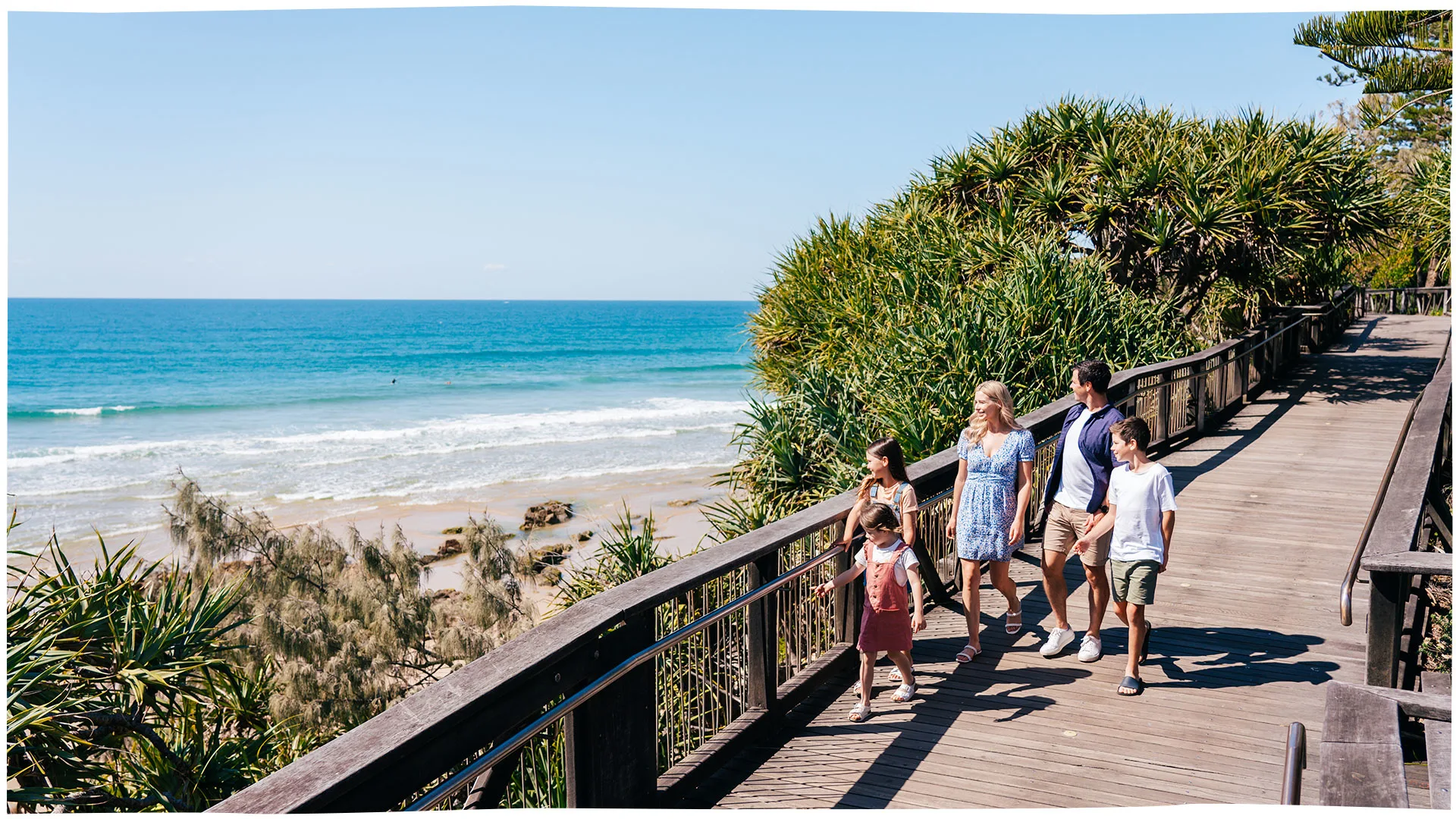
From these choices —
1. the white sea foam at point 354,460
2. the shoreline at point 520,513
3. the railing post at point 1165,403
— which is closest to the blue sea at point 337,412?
the white sea foam at point 354,460

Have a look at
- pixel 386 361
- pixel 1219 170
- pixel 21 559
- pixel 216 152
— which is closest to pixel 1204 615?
pixel 1219 170

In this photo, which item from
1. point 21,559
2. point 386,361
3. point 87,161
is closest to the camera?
point 21,559

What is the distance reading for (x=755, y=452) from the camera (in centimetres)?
1387

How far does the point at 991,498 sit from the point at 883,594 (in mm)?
1109

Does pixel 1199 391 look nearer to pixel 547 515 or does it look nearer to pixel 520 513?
pixel 547 515

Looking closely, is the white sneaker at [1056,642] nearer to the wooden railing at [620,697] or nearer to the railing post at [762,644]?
the wooden railing at [620,697]

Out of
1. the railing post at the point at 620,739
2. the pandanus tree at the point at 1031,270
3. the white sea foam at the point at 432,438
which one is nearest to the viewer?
the railing post at the point at 620,739

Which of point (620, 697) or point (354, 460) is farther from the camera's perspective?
point (354, 460)

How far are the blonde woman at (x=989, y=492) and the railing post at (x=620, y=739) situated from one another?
234 cm

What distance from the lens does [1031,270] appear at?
14812mm

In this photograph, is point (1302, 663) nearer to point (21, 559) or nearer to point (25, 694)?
point (25, 694)

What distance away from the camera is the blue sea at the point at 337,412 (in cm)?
3131

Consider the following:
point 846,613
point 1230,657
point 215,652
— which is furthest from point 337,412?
point 1230,657

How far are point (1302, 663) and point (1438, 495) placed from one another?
4.94 feet
